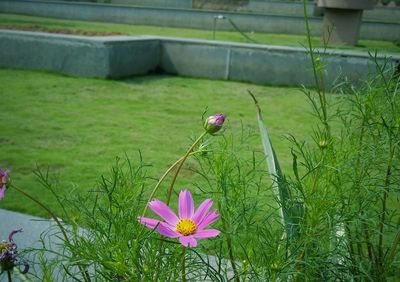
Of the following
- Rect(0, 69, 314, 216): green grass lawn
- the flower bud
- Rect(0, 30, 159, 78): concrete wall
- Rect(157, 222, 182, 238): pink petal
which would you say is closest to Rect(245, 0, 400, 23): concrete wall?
Rect(0, 30, 159, 78): concrete wall

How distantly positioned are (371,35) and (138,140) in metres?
10.8

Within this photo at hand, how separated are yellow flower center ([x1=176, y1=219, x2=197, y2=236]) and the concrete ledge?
173 inches

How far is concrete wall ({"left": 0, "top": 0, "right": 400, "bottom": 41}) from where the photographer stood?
12570 mm

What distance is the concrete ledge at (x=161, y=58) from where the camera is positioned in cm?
495

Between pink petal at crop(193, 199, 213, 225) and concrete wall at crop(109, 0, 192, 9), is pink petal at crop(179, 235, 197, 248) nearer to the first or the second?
pink petal at crop(193, 199, 213, 225)

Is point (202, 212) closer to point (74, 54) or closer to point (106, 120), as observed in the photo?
point (106, 120)

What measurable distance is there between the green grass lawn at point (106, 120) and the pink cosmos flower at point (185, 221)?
Result: 4.21ft

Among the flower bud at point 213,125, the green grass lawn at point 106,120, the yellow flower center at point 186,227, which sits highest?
the flower bud at point 213,125

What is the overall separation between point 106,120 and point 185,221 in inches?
121

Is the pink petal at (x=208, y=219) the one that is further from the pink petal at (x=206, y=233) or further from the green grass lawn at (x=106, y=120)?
the green grass lawn at (x=106, y=120)

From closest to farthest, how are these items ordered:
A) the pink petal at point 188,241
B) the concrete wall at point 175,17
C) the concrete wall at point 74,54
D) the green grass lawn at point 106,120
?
the pink petal at point 188,241 → the green grass lawn at point 106,120 → the concrete wall at point 74,54 → the concrete wall at point 175,17

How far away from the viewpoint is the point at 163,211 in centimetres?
56

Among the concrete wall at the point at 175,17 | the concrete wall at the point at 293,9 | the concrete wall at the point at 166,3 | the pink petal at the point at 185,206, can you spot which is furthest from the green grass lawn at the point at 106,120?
the concrete wall at the point at 166,3

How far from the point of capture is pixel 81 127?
3359 mm
